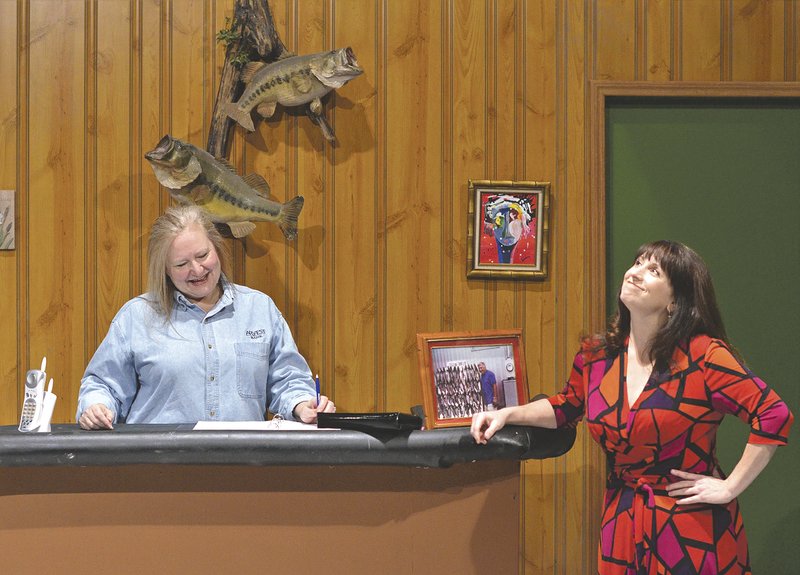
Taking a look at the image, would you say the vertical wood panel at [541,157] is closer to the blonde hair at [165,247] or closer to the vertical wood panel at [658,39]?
the vertical wood panel at [658,39]

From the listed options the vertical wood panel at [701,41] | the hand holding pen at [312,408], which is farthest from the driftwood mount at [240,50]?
the vertical wood panel at [701,41]

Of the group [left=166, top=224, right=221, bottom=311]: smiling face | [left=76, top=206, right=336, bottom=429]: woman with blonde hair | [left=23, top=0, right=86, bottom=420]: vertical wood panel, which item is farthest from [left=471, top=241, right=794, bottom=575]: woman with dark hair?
[left=23, top=0, right=86, bottom=420]: vertical wood panel

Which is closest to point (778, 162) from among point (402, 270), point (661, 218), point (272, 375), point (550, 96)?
point (661, 218)

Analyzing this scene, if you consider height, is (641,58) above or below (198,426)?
above

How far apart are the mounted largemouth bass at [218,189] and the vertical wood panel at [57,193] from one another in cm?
44

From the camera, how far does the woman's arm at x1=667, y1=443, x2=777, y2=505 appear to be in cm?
180

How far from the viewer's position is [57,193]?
115 inches

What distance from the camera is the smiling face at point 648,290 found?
1.90 metres

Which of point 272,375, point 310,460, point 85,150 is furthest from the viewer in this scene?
point 85,150

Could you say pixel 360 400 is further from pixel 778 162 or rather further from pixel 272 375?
pixel 778 162

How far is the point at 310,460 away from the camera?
1.74 meters

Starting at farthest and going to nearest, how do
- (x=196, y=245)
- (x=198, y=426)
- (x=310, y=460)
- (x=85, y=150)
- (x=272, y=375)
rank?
(x=85, y=150), (x=272, y=375), (x=196, y=245), (x=198, y=426), (x=310, y=460)

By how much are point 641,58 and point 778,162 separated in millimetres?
675

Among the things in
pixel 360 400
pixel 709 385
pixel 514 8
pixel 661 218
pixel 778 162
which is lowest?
pixel 360 400
